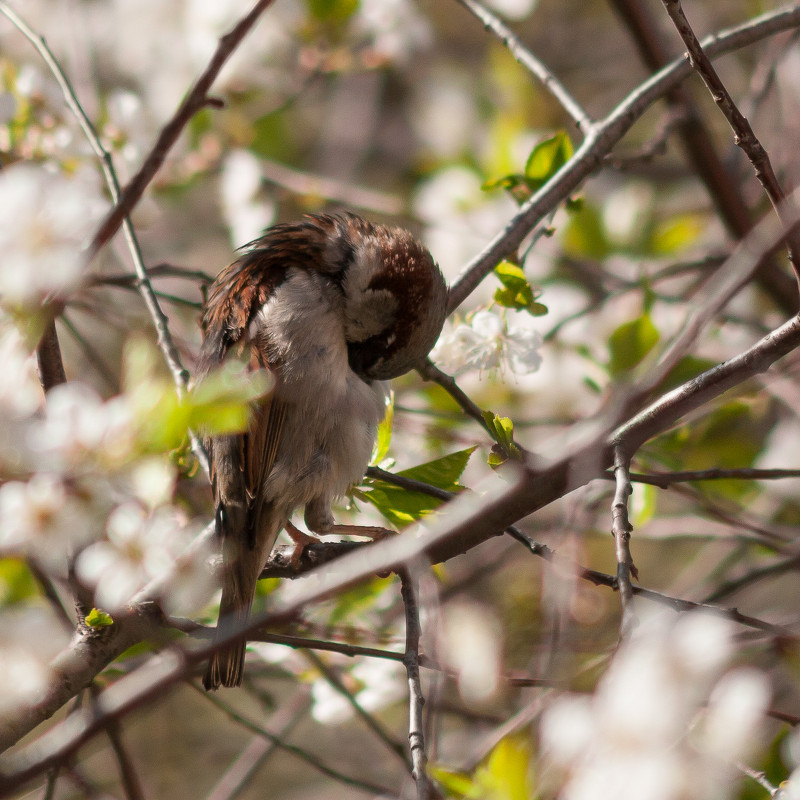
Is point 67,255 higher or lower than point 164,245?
lower

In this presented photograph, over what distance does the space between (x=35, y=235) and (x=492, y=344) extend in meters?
1.21

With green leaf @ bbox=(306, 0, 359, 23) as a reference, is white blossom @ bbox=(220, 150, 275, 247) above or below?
above

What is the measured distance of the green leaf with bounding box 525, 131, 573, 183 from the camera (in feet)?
7.65

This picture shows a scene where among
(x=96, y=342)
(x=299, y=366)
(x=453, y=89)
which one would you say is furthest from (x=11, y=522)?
(x=453, y=89)

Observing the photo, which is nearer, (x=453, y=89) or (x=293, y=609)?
(x=293, y=609)

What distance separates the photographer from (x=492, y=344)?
7.32 ft

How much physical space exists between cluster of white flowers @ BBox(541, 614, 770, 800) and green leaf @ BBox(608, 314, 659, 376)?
159cm

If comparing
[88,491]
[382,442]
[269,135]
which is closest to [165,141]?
[88,491]

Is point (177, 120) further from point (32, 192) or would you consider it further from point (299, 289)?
point (299, 289)

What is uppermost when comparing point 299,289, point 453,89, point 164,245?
point 453,89

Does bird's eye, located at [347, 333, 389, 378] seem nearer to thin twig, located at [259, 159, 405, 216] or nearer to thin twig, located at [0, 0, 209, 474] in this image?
thin twig, located at [0, 0, 209, 474]

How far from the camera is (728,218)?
10.8 ft

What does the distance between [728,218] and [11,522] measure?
9.14ft

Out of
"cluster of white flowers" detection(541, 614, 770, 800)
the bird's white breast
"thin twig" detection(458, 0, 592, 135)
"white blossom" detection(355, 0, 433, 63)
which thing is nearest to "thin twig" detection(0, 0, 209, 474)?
the bird's white breast
